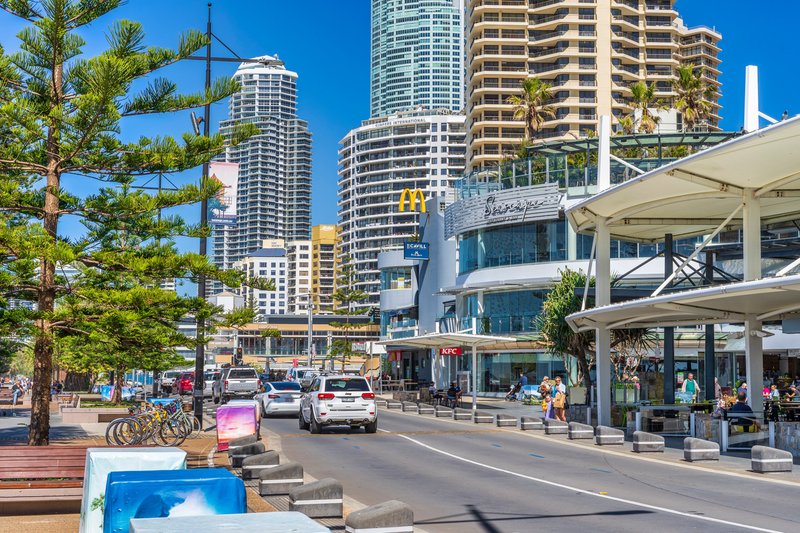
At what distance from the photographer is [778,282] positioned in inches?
793

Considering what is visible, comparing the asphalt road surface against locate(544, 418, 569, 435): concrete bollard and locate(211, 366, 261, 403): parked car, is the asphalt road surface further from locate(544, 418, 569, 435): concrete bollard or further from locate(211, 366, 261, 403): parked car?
locate(211, 366, 261, 403): parked car

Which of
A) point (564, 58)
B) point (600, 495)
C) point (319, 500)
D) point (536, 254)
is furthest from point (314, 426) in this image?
point (564, 58)

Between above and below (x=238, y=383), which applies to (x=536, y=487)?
below

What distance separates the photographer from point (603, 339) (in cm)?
3250

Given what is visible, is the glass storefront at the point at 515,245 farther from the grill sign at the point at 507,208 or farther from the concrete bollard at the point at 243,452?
the concrete bollard at the point at 243,452

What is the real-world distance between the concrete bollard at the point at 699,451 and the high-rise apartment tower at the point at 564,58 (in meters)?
85.1

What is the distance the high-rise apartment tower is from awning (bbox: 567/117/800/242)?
7135 centimetres

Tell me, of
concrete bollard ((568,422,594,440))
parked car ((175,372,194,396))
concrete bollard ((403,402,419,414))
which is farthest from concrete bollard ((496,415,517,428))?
parked car ((175,372,194,396))

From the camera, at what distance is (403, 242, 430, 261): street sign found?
257 ft

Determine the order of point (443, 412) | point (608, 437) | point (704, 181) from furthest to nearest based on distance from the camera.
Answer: point (443, 412) → point (608, 437) → point (704, 181)

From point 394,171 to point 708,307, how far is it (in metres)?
145

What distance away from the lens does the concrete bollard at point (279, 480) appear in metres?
14.8

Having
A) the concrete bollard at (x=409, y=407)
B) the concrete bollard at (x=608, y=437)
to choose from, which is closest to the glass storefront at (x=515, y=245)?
the concrete bollard at (x=409, y=407)

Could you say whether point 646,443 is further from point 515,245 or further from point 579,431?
point 515,245
